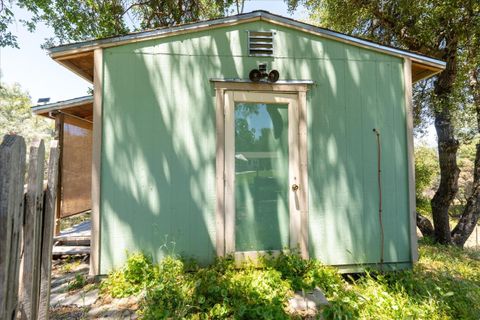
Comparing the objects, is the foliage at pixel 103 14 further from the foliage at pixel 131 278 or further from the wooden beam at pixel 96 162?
the foliage at pixel 131 278

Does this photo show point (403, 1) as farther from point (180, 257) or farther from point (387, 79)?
point (180, 257)

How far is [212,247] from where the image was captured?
319 cm

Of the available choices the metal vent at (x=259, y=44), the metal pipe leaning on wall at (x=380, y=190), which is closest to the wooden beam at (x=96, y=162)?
the metal vent at (x=259, y=44)

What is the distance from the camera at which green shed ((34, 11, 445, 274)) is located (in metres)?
3.14

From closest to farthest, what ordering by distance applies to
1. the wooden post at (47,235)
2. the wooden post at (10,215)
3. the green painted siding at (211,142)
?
the wooden post at (10,215), the wooden post at (47,235), the green painted siding at (211,142)

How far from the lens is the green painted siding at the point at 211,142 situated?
3.13 metres

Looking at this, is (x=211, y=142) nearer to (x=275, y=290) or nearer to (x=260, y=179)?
(x=260, y=179)

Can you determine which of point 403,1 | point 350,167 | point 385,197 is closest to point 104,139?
point 350,167

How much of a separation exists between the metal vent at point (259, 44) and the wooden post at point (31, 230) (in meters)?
2.72

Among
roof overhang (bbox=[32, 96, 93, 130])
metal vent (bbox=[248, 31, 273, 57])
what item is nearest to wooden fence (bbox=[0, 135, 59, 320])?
metal vent (bbox=[248, 31, 273, 57])

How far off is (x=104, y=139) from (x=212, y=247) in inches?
73.1

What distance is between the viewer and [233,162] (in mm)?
3264

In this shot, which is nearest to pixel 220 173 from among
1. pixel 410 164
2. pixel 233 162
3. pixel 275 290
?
pixel 233 162

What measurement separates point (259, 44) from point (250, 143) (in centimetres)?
133
